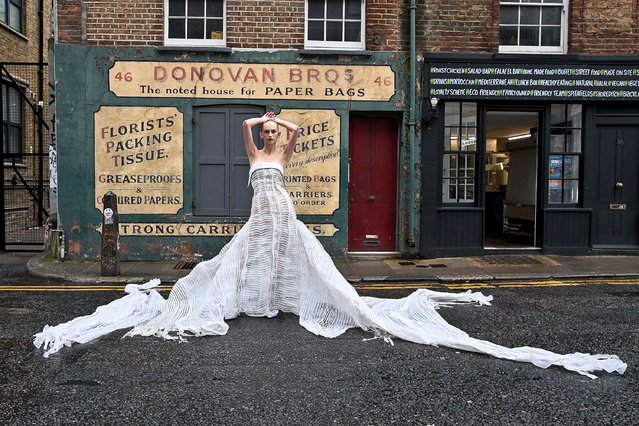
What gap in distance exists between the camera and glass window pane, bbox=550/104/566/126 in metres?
10.4

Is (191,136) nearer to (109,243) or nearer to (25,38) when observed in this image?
(109,243)

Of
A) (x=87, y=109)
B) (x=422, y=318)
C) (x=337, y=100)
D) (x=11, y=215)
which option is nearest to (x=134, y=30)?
(x=87, y=109)

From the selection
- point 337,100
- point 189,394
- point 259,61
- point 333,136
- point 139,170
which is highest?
point 259,61

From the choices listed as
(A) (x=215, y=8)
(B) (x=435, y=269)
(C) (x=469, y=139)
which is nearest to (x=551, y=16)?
(C) (x=469, y=139)

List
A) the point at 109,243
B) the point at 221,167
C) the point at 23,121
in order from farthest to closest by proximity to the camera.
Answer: the point at 23,121
the point at 221,167
the point at 109,243

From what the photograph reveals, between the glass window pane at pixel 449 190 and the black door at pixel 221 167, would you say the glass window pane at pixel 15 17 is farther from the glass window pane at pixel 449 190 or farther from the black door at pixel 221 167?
the glass window pane at pixel 449 190

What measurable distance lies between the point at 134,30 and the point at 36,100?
282 inches

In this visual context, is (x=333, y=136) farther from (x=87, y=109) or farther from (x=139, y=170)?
(x=87, y=109)

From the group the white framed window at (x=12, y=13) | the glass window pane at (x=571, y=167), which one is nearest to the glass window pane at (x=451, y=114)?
the glass window pane at (x=571, y=167)

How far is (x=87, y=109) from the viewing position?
31.7 ft

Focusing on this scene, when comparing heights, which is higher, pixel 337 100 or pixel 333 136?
pixel 337 100

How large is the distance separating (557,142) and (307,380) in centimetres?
851

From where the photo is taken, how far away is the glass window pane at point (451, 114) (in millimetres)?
10281

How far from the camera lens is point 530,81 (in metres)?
10.1
